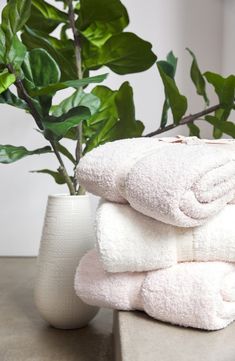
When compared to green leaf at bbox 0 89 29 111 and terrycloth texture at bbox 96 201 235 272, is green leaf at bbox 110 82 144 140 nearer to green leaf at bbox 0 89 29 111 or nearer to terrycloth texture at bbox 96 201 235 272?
green leaf at bbox 0 89 29 111

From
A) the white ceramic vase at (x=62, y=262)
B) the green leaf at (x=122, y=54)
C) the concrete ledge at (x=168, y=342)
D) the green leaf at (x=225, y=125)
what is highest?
the green leaf at (x=122, y=54)

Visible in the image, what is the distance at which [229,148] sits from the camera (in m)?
0.46

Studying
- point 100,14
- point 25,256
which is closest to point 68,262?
point 100,14

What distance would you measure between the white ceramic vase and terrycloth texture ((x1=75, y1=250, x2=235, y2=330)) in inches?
5.2

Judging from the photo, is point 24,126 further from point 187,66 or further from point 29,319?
point 29,319

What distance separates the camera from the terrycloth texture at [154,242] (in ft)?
1.34

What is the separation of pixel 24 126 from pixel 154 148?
0.81 metres

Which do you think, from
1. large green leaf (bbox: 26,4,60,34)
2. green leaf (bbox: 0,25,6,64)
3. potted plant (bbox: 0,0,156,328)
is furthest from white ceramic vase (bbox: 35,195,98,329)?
large green leaf (bbox: 26,4,60,34)

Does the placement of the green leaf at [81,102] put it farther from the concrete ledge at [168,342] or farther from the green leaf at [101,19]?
the concrete ledge at [168,342]

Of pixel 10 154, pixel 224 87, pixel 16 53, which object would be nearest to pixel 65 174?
pixel 10 154

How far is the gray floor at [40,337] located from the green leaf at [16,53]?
375 millimetres

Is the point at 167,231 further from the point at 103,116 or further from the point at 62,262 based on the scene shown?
the point at 103,116

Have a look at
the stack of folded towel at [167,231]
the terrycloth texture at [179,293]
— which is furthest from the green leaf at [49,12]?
the terrycloth texture at [179,293]

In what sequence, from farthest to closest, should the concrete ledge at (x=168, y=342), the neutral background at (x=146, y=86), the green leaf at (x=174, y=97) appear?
the neutral background at (x=146, y=86) → the green leaf at (x=174, y=97) → the concrete ledge at (x=168, y=342)
